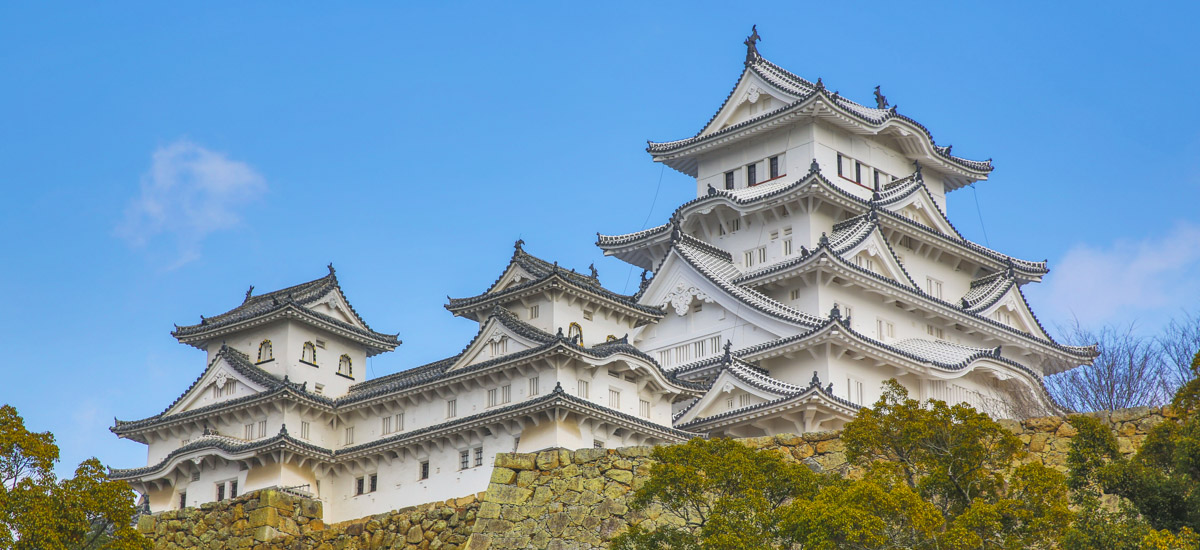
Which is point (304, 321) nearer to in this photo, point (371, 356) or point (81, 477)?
point (371, 356)

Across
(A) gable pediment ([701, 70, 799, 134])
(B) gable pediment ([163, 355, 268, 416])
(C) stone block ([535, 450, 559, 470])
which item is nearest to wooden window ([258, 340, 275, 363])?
(B) gable pediment ([163, 355, 268, 416])

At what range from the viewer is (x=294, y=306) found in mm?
49406

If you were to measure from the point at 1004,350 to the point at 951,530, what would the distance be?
122 ft

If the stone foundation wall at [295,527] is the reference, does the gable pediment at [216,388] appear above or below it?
above

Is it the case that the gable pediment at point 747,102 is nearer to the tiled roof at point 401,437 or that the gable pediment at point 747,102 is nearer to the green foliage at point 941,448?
the tiled roof at point 401,437

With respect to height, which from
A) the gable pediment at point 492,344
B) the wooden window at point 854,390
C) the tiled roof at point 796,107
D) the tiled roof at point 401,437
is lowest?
the tiled roof at point 401,437

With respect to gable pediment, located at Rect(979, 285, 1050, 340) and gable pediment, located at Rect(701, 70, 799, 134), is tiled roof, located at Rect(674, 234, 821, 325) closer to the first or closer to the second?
gable pediment, located at Rect(701, 70, 799, 134)

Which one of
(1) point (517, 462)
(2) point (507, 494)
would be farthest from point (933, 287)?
(2) point (507, 494)

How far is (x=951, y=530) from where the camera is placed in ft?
64.5

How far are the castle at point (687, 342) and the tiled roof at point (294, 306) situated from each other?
11 centimetres

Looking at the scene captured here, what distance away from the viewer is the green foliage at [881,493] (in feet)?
65.1

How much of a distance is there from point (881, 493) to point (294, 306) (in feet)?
105

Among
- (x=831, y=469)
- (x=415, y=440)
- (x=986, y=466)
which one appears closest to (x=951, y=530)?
(x=986, y=466)

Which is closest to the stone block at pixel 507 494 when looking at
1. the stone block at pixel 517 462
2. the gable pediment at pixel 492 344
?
the stone block at pixel 517 462
